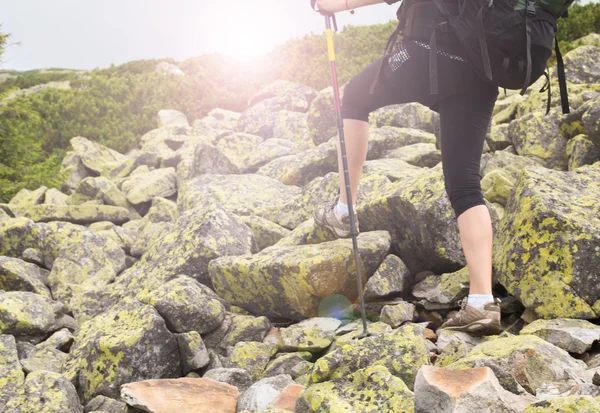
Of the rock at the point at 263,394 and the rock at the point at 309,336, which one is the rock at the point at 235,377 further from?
the rock at the point at 309,336

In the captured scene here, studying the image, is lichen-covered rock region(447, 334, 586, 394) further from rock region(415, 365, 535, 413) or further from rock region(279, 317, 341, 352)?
rock region(279, 317, 341, 352)

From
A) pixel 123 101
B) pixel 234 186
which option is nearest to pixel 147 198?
pixel 234 186

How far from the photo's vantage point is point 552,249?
15.1 feet

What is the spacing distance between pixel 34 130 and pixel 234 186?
1567 centimetres

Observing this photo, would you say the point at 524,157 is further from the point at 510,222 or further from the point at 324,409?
the point at 324,409

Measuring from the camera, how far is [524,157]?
27.7 feet

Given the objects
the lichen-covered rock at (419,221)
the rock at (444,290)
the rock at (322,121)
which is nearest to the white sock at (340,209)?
the lichen-covered rock at (419,221)

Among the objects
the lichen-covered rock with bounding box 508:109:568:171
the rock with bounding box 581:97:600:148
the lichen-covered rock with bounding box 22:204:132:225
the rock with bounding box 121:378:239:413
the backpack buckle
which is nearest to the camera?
the backpack buckle

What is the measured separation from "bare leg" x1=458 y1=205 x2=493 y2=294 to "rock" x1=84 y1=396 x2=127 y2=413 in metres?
3.01

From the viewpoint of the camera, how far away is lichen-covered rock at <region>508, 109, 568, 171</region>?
843 centimetres

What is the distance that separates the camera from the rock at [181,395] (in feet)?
12.4

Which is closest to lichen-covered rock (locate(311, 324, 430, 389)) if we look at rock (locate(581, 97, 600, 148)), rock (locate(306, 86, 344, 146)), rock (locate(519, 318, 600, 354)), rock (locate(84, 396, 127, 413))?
rock (locate(519, 318, 600, 354))

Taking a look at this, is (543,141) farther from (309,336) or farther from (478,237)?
(309,336)

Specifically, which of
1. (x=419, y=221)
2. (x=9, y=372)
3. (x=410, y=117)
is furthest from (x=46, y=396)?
(x=410, y=117)
